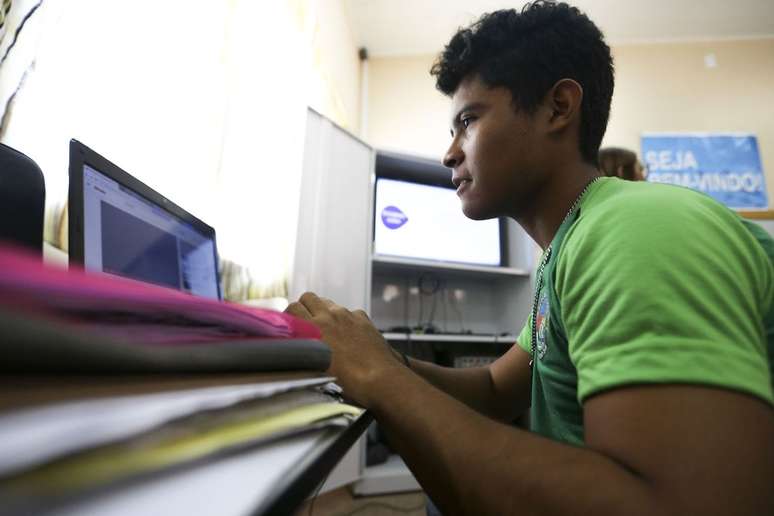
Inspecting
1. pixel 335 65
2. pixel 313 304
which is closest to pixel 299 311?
pixel 313 304

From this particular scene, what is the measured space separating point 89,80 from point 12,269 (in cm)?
90

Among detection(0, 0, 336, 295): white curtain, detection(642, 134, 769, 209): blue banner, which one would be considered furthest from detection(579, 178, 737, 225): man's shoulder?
detection(642, 134, 769, 209): blue banner

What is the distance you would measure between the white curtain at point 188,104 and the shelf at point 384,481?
2.56 feet

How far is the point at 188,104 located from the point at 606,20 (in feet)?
10.00

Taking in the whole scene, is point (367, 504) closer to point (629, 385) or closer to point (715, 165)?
point (629, 385)

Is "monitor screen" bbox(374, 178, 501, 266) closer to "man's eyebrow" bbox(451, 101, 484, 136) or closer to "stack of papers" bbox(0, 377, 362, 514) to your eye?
"man's eyebrow" bbox(451, 101, 484, 136)

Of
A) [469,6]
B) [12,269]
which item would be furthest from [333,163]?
[469,6]

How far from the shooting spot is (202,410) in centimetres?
16

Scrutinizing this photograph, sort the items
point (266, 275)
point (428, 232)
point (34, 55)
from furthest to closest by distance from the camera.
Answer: point (428, 232) → point (266, 275) → point (34, 55)

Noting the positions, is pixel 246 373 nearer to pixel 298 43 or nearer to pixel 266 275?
pixel 266 275

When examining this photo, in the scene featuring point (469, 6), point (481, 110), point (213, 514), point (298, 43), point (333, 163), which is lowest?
point (213, 514)

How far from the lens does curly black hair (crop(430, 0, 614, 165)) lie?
0.78 m

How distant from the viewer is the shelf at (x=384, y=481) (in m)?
1.53

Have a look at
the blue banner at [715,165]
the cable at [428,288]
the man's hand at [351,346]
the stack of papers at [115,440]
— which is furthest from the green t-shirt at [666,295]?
the blue banner at [715,165]
